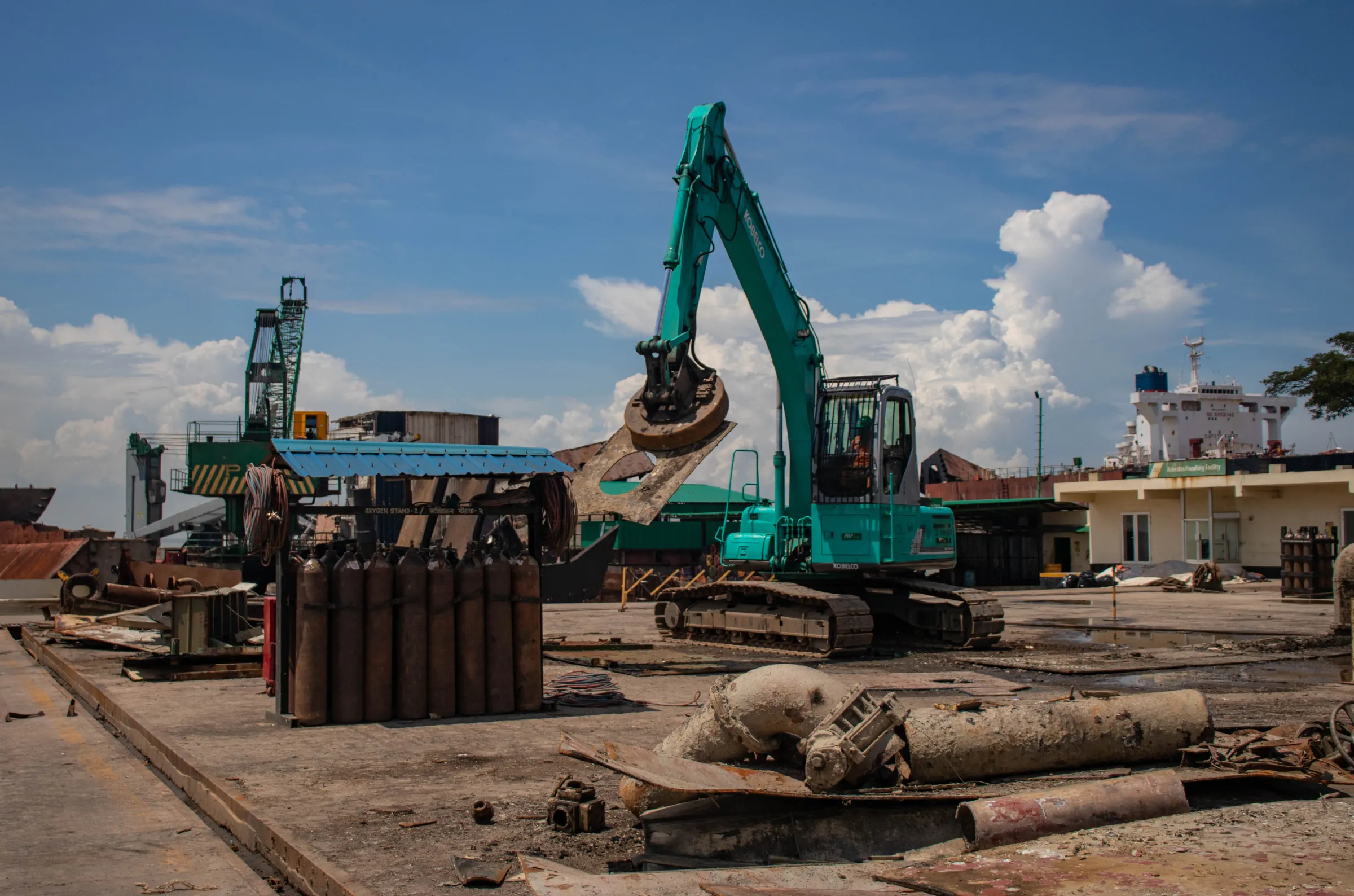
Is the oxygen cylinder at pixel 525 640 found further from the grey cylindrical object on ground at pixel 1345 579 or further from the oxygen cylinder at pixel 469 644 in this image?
the grey cylindrical object on ground at pixel 1345 579

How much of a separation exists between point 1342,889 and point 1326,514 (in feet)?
128

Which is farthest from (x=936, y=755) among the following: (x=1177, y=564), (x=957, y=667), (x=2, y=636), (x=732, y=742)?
(x=1177, y=564)

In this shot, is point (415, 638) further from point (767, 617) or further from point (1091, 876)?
point (767, 617)

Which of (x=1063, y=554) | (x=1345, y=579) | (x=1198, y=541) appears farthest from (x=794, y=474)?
(x=1063, y=554)

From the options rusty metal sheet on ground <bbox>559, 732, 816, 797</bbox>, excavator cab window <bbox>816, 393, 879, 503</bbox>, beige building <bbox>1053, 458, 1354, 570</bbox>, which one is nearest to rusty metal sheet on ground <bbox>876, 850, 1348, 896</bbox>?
rusty metal sheet on ground <bbox>559, 732, 816, 797</bbox>

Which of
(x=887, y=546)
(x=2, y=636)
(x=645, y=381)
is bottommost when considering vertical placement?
(x=2, y=636)

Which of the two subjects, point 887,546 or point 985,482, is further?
point 985,482

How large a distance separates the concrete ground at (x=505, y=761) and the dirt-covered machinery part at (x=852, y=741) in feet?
3.63

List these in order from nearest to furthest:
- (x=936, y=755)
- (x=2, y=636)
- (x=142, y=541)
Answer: (x=936, y=755)
(x=2, y=636)
(x=142, y=541)

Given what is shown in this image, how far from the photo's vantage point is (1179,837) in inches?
228

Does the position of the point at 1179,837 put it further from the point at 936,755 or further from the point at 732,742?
Result: the point at 732,742

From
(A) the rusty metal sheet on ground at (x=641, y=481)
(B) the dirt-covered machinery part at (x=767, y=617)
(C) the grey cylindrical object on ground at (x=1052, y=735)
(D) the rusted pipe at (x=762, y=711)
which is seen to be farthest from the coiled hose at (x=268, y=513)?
(B) the dirt-covered machinery part at (x=767, y=617)

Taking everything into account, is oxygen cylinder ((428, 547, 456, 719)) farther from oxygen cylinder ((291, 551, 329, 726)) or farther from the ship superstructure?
the ship superstructure

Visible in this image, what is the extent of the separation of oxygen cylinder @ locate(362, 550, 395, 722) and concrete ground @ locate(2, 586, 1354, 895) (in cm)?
26
